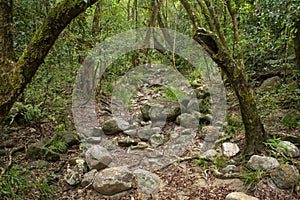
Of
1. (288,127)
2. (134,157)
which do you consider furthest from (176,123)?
(288,127)

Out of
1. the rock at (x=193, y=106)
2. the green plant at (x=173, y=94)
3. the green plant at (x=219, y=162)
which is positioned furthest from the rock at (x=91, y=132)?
the green plant at (x=219, y=162)

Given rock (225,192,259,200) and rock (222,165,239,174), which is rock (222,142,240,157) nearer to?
rock (222,165,239,174)

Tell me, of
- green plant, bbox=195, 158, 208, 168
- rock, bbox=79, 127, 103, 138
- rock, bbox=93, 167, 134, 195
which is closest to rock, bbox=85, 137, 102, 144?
rock, bbox=79, 127, 103, 138

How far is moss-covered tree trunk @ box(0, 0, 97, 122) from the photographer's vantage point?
225cm

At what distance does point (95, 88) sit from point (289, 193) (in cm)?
514

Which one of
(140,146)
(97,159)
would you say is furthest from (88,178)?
(140,146)

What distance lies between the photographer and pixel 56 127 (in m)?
5.03

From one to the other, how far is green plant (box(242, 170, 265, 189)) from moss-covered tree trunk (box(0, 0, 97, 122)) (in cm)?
271

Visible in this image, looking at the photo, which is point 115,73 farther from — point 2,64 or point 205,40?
point 2,64

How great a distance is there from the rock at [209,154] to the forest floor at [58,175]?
0.47 ft

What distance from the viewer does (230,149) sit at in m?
4.08

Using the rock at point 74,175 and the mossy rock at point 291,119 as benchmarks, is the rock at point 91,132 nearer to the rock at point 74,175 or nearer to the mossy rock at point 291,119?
the rock at point 74,175

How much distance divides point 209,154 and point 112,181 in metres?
1.62

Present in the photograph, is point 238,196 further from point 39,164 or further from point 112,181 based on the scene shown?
point 39,164
